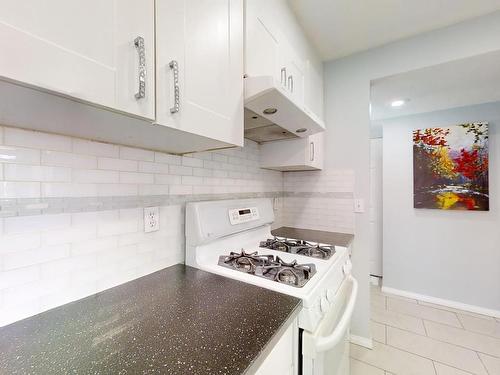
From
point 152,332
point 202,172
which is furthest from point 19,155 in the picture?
point 202,172

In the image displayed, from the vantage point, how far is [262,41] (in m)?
1.18

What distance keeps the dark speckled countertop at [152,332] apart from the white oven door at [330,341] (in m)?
0.16

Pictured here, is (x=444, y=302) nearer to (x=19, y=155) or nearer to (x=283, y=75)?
(x=283, y=75)

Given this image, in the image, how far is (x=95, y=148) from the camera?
2.82 feet

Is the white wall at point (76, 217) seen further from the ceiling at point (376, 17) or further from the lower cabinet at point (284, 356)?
the ceiling at point (376, 17)

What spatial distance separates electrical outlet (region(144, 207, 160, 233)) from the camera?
3.37 feet

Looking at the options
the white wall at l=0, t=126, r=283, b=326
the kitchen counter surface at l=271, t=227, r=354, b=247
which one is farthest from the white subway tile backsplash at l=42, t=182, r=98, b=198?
the kitchen counter surface at l=271, t=227, r=354, b=247

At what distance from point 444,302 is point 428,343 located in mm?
1032

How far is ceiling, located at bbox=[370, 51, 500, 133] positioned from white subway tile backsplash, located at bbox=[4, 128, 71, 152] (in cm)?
232

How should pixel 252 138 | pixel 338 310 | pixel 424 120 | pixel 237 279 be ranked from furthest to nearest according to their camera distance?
pixel 424 120, pixel 252 138, pixel 338 310, pixel 237 279

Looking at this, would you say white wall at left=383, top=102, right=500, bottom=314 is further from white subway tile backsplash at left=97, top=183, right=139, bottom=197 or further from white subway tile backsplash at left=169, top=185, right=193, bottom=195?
white subway tile backsplash at left=97, top=183, right=139, bottom=197

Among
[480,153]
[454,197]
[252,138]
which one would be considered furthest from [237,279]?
[480,153]

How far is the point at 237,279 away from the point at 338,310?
1.75ft

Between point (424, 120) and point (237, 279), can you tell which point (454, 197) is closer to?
point (424, 120)
